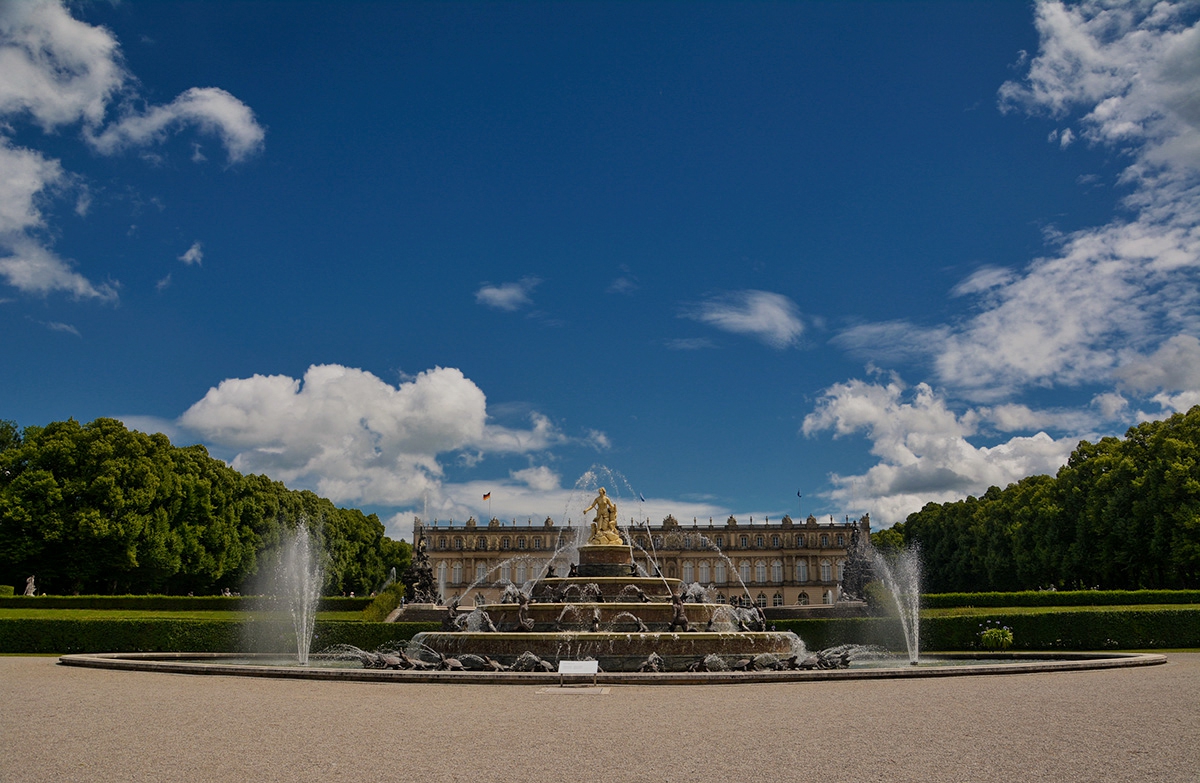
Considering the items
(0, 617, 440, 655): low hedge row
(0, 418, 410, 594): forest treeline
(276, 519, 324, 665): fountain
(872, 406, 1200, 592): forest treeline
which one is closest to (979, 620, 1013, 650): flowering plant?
(0, 617, 440, 655): low hedge row

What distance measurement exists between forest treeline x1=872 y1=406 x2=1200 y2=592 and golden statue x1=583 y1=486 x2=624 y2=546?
28.1 metres

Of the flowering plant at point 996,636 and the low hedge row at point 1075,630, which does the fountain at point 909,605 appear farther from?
the flowering plant at point 996,636

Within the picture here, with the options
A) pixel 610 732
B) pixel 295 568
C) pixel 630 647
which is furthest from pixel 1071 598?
pixel 295 568

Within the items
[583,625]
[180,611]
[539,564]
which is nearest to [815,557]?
[539,564]

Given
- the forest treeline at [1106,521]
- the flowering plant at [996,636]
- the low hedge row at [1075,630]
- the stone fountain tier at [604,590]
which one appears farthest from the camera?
the forest treeline at [1106,521]

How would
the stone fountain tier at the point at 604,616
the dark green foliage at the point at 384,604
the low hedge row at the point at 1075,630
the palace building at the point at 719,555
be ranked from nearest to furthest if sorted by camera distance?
the stone fountain tier at the point at 604,616, the low hedge row at the point at 1075,630, the dark green foliage at the point at 384,604, the palace building at the point at 719,555

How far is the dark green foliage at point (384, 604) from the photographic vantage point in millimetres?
36062

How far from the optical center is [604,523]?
27547mm

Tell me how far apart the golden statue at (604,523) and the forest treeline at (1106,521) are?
2814 centimetres

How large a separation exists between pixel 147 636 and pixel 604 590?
13.9 meters

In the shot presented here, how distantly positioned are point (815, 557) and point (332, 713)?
374 feet

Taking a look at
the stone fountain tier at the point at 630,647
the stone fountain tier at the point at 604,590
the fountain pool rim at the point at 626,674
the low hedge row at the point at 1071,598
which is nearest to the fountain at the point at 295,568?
the stone fountain tier at the point at 604,590

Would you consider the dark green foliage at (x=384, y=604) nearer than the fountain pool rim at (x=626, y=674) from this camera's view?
No

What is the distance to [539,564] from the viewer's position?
11394cm
